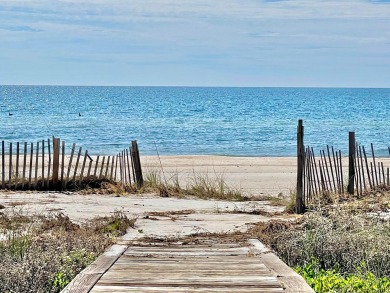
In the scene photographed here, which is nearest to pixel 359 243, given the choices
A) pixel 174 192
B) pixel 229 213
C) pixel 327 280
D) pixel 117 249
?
pixel 327 280

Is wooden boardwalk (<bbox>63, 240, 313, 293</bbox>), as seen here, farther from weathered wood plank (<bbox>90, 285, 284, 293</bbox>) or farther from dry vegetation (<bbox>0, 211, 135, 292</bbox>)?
dry vegetation (<bbox>0, 211, 135, 292</bbox>)

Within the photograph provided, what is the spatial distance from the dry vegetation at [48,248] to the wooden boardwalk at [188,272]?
1.43ft

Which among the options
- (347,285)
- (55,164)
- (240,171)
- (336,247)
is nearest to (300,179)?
(336,247)

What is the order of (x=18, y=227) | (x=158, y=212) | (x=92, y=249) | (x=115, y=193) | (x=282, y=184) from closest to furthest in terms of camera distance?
1. (x=92, y=249)
2. (x=18, y=227)
3. (x=158, y=212)
4. (x=115, y=193)
5. (x=282, y=184)

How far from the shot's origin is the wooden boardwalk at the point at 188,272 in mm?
5793

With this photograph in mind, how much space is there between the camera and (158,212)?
486 inches

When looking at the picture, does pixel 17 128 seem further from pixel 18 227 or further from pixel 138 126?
pixel 18 227

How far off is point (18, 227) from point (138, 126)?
43.7 m

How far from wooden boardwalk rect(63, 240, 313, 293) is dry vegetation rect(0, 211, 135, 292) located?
436mm

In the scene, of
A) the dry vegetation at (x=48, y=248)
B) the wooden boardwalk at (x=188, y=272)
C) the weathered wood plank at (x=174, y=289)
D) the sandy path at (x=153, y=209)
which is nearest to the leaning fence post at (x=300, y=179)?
the sandy path at (x=153, y=209)

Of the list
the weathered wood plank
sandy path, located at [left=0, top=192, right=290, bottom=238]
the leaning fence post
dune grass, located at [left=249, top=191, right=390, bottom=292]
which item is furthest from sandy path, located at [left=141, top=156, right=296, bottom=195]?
the weathered wood plank

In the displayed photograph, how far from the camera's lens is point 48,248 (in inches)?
313

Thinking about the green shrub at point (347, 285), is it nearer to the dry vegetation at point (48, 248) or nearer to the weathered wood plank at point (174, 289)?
the weathered wood plank at point (174, 289)

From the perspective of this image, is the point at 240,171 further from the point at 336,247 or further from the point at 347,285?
the point at 347,285
